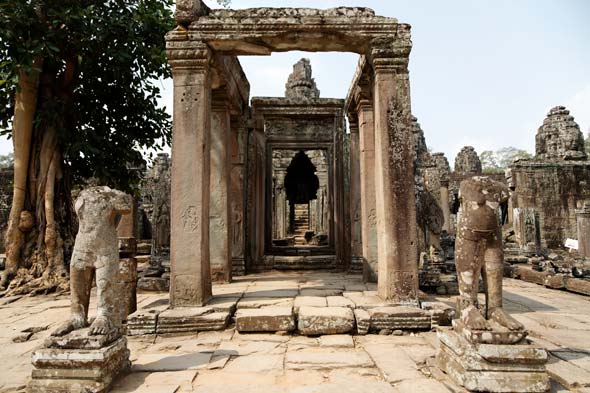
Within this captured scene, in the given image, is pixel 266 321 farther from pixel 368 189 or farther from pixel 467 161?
pixel 467 161

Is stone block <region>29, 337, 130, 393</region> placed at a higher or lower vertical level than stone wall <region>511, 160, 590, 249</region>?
lower

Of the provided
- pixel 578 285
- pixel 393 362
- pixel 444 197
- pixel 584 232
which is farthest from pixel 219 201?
pixel 444 197

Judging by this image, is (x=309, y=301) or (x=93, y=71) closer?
(x=309, y=301)

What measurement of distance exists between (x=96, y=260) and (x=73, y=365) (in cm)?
81

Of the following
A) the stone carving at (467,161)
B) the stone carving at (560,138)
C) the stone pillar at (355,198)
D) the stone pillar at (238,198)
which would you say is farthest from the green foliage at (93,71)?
the stone carving at (467,161)

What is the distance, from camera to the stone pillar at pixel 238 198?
25.3 ft

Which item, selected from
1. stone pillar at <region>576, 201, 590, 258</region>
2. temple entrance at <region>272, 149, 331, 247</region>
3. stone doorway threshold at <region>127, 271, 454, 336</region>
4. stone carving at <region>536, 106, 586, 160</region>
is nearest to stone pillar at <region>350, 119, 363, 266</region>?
stone doorway threshold at <region>127, 271, 454, 336</region>

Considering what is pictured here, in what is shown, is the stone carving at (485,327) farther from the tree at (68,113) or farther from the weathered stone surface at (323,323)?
the tree at (68,113)

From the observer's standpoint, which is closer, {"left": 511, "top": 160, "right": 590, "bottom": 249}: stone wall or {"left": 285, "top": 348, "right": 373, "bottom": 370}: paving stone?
{"left": 285, "top": 348, "right": 373, "bottom": 370}: paving stone

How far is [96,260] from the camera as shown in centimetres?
313

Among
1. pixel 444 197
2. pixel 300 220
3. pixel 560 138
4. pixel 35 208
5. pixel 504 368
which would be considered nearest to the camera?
pixel 504 368

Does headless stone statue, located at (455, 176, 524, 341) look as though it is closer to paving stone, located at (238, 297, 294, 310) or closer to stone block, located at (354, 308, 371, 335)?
stone block, located at (354, 308, 371, 335)

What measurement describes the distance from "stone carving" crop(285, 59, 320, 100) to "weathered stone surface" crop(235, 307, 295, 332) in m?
14.1

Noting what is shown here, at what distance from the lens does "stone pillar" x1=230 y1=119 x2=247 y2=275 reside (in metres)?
7.72
